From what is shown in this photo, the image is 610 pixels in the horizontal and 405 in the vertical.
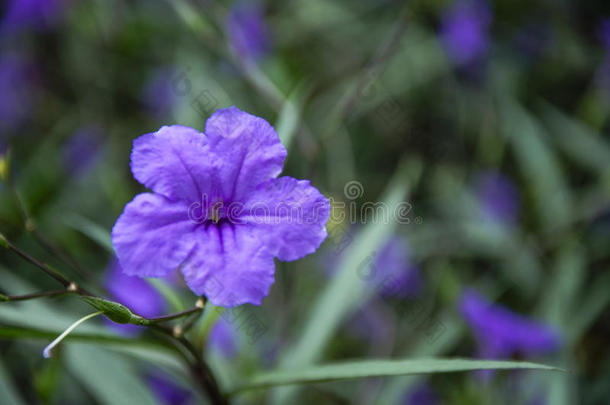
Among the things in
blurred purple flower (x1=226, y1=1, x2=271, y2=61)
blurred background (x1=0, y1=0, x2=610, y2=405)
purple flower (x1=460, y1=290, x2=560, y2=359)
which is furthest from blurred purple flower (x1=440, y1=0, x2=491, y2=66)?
purple flower (x1=460, y1=290, x2=560, y2=359)

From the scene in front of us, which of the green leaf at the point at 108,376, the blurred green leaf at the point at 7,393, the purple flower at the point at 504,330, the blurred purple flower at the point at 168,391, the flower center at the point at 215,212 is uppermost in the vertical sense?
the flower center at the point at 215,212

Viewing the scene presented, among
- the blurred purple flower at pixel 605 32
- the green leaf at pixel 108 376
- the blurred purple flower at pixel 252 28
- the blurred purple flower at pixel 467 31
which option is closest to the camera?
the green leaf at pixel 108 376

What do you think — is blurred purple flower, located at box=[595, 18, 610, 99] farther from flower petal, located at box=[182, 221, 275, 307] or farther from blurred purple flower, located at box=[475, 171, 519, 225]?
flower petal, located at box=[182, 221, 275, 307]

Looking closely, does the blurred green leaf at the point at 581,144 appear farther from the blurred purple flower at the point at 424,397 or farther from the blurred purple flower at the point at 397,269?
the blurred purple flower at the point at 424,397

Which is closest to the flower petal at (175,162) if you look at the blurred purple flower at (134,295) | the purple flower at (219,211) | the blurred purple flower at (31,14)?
the purple flower at (219,211)

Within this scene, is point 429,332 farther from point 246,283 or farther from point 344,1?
point 344,1

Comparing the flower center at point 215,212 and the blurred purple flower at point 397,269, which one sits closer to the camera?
the flower center at point 215,212

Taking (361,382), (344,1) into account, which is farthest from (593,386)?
(344,1)

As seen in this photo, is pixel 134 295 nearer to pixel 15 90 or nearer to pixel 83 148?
pixel 83 148
